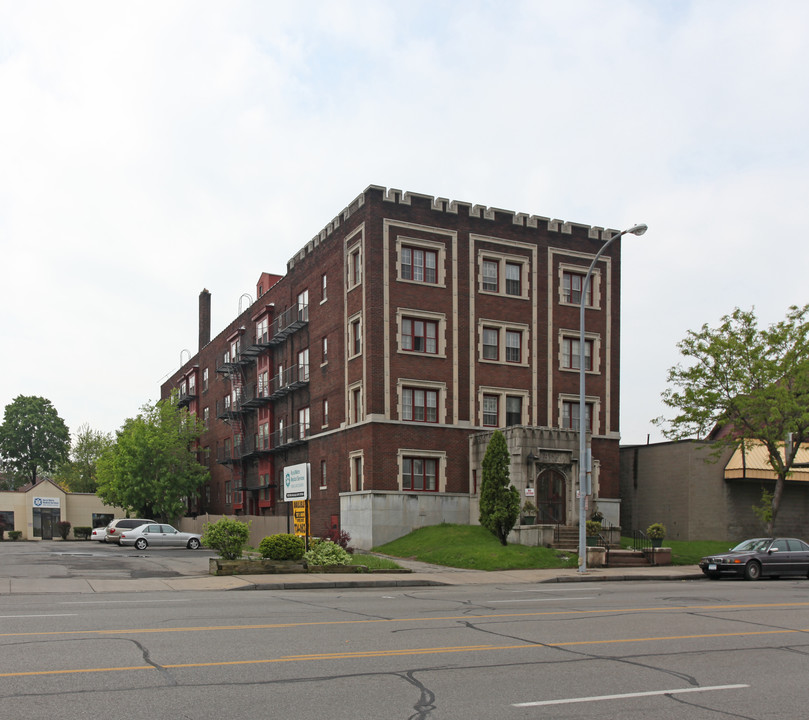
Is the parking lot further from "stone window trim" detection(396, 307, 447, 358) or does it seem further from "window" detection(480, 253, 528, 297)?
"window" detection(480, 253, 528, 297)

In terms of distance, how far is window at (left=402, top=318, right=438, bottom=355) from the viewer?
38.9 meters

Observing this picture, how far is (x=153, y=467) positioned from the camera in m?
59.9

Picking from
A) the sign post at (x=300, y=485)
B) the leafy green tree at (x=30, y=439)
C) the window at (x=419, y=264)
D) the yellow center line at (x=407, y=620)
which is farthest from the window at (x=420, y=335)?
the leafy green tree at (x=30, y=439)

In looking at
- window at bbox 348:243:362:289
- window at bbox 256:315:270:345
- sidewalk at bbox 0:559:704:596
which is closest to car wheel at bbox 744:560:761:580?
sidewalk at bbox 0:559:704:596

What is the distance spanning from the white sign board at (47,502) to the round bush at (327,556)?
178 feet

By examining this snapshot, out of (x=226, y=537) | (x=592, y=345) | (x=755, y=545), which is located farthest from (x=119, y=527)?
(x=755, y=545)

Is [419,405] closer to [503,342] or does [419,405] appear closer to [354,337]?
[354,337]

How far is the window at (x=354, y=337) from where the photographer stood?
130 ft

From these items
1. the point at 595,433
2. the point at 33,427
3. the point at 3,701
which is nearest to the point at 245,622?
the point at 3,701

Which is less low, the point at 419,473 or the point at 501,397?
the point at 501,397

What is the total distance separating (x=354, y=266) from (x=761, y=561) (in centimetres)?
2194

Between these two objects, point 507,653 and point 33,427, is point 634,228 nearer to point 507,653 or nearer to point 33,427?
point 507,653

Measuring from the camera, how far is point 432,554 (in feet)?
106

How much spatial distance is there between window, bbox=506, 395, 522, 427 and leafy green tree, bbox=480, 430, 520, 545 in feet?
26.7
